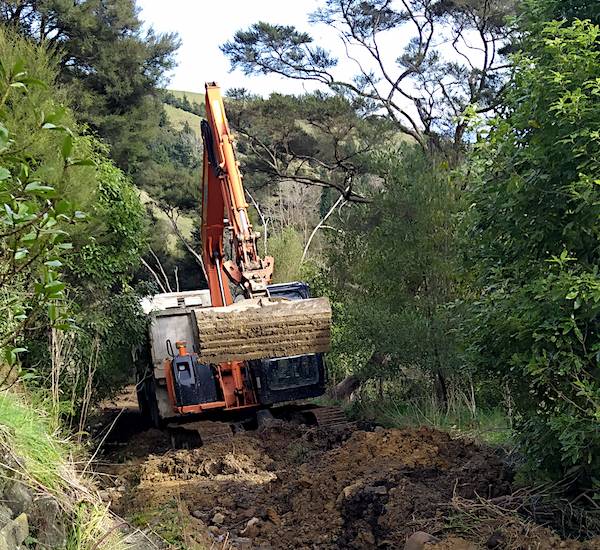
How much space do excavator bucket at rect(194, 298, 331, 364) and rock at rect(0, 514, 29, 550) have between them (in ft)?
12.9

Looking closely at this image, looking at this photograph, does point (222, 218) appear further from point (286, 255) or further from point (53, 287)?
point (286, 255)

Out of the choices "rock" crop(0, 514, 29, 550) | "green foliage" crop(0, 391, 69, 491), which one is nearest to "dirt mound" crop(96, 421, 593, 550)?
"green foliage" crop(0, 391, 69, 491)

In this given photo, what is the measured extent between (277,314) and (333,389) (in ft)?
26.6

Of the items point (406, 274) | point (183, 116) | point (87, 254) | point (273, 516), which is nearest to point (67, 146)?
point (273, 516)

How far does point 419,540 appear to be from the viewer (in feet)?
16.8

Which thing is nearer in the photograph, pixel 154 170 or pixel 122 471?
pixel 122 471

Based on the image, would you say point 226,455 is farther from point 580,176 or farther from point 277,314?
point 580,176

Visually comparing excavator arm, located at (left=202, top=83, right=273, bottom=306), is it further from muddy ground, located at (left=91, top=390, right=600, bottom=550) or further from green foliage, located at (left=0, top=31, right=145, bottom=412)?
muddy ground, located at (left=91, top=390, right=600, bottom=550)

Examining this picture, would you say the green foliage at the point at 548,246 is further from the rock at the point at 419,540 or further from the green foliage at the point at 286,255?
the green foliage at the point at 286,255

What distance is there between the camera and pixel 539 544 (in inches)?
184

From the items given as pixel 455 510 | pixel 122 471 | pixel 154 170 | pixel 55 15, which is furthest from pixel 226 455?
pixel 154 170

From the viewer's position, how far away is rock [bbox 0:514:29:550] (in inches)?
144

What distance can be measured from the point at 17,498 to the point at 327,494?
3548 millimetres

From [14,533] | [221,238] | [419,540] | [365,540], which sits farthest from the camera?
[221,238]
